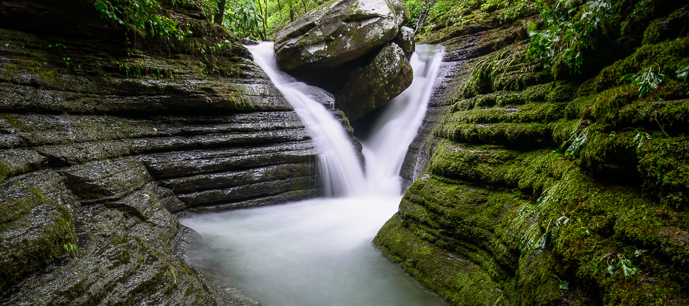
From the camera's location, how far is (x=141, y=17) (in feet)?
20.3

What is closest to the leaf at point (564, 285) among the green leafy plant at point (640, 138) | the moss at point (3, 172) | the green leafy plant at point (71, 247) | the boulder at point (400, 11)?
the green leafy plant at point (640, 138)

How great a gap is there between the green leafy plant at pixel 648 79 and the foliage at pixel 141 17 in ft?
23.8

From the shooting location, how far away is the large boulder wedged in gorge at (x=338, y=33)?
388 inches

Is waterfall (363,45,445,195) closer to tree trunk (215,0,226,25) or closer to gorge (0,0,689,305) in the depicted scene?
gorge (0,0,689,305)

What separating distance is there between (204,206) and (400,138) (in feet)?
22.3

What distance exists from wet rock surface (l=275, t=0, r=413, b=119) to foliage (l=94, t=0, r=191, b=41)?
11.9 feet

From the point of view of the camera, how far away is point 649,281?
183 centimetres

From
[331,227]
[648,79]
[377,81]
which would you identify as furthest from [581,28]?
[377,81]

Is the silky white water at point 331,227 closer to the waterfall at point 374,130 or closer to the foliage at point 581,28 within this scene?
the waterfall at point 374,130

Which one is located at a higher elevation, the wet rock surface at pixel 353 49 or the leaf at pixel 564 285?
the wet rock surface at pixel 353 49

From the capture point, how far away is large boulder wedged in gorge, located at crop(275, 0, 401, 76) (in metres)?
9.86

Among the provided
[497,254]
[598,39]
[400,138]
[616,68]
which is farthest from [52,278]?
[400,138]

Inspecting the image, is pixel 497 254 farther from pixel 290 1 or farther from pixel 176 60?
pixel 290 1

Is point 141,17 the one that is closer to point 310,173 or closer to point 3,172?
point 3,172
